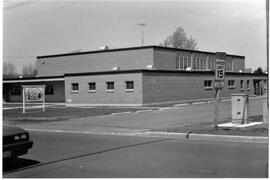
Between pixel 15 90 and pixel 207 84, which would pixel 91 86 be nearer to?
pixel 207 84

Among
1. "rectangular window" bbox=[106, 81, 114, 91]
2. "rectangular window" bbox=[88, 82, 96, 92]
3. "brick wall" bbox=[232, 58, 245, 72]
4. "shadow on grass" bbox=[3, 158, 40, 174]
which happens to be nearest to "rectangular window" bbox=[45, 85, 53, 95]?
"rectangular window" bbox=[88, 82, 96, 92]

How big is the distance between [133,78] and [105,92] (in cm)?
341

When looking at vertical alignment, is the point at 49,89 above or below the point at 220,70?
below

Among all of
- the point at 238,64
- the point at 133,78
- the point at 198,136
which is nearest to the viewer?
the point at 198,136

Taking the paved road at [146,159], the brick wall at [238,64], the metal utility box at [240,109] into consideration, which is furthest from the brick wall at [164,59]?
the paved road at [146,159]

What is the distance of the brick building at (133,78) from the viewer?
116 feet

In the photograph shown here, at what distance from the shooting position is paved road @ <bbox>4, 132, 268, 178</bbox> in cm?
728

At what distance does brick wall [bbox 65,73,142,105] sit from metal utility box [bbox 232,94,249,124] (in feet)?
61.6

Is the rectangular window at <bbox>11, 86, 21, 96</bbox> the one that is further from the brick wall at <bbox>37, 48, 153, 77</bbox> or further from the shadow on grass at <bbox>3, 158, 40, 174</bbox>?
the shadow on grass at <bbox>3, 158, 40, 174</bbox>

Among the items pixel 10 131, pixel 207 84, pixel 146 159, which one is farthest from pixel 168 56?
pixel 10 131

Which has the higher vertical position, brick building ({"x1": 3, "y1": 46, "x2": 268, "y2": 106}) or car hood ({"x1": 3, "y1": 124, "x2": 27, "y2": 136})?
brick building ({"x1": 3, "y1": 46, "x2": 268, "y2": 106})

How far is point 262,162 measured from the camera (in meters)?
8.09

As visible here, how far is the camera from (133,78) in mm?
34812

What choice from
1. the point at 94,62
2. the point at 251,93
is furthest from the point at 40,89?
the point at 251,93
